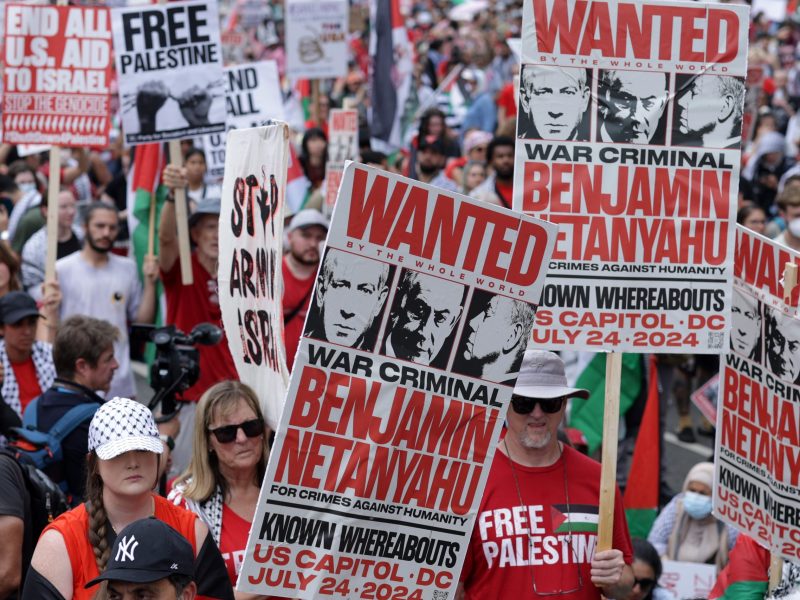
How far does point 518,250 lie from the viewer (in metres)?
4.46

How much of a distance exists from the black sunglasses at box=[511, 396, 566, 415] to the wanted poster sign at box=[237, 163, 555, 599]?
18.2 inches

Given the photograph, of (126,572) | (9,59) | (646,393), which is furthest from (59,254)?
(126,572)

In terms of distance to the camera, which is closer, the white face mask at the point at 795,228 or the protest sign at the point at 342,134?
the white face mask at the point at 795,228

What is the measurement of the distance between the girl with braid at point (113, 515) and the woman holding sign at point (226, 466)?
16.2 inches

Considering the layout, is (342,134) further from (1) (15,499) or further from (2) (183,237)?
(1) (15,499)

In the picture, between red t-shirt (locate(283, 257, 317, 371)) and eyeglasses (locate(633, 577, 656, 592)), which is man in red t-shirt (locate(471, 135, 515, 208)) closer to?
red t-shirt (locate(283, 257, 317, 371))

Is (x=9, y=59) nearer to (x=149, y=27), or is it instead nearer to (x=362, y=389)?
(x=149, y=27)

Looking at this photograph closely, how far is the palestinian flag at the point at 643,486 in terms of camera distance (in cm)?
889

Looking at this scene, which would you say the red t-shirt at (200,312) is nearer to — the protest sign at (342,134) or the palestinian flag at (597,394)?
the palestinian flag at (597,394)

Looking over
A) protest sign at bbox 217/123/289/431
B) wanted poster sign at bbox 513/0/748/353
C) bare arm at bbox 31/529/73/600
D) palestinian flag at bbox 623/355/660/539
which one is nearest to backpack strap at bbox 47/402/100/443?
protest sign at bbox 217/123/289/431

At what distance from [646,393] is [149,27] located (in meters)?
3.93

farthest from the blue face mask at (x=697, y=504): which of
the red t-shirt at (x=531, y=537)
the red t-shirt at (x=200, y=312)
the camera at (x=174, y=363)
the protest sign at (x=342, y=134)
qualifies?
the protest sign at (x=342, y=134)

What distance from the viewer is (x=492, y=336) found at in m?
4.47

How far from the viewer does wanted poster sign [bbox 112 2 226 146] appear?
896 cm
